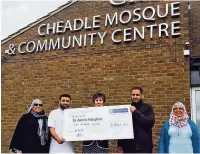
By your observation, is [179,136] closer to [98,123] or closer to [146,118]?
[146,118]

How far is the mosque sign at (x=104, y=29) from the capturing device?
6.99 meters

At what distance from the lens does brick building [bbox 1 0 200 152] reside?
6.79 meters

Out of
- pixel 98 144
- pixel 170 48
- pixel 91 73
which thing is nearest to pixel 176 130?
pixel 98 144

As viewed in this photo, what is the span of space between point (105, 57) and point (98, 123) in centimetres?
242

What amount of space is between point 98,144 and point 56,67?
325 cm

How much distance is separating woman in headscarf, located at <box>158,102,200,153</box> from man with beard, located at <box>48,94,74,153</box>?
4.57 ft

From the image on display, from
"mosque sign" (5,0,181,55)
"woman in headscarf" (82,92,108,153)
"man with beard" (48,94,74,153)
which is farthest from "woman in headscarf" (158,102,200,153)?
"mosque sign" (5,0,181,55)

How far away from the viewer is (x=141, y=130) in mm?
4820

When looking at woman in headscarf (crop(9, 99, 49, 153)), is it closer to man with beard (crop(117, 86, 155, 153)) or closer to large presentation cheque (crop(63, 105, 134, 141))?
large presentation cheque (crop(63, 105, 134, 141))

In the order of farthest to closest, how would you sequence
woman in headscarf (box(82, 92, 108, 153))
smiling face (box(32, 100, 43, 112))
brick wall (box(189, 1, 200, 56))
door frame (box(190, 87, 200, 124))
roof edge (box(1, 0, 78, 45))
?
1. roof edge (box(1, 0, 78, 45))
2. brick wall (box(189, 1, 200, 56))
3. door frame (box(190, 87, 200, 124))
4. smiling face (box(32, 100, 43, 112))
5. woman in headscarf (box(82, 92, 108, 153))

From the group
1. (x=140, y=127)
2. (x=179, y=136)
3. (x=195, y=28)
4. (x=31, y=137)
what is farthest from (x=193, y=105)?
(x=31, y=137)

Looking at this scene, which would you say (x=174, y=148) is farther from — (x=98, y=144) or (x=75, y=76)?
(x=75, y=76)

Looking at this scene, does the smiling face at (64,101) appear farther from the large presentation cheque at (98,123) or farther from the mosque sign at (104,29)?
the mosque sign at (104,29)

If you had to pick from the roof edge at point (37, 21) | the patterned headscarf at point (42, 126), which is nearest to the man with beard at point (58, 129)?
the patterned headscarf at point (42, 126)
